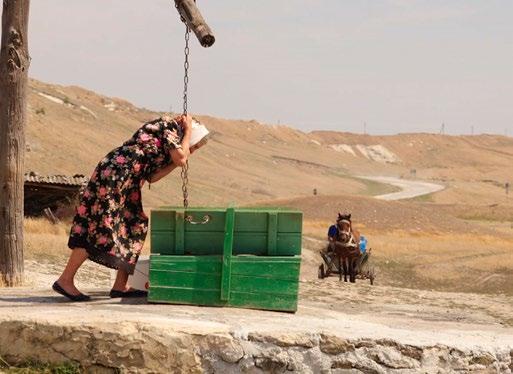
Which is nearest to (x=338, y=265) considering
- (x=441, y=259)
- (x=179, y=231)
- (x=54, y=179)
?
(x=54, y=179)

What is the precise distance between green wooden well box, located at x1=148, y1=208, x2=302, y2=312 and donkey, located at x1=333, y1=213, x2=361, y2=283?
14013 mm

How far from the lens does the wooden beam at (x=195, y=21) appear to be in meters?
9.43

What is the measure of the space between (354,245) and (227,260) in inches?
569

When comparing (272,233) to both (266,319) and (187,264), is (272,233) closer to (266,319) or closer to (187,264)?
(187,264)

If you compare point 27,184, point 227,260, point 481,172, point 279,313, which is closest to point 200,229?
point 227,260

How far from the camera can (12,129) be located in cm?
1188

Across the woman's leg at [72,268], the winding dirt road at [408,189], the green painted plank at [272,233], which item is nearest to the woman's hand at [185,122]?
the green painted plank at [272,233]

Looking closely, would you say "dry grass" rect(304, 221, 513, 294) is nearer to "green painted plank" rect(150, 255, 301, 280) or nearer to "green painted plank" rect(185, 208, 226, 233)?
"green painted plank" rect(150, 255, 301, 280)

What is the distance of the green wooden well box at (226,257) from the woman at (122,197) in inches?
9.5

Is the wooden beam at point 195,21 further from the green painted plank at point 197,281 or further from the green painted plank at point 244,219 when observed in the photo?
the green painted plank at point 197,281

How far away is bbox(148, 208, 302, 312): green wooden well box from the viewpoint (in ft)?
28.1

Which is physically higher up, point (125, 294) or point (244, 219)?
point (244, 219)

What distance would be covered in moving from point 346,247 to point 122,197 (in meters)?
14.5

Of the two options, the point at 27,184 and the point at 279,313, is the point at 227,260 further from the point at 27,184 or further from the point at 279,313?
the point at 27,184
